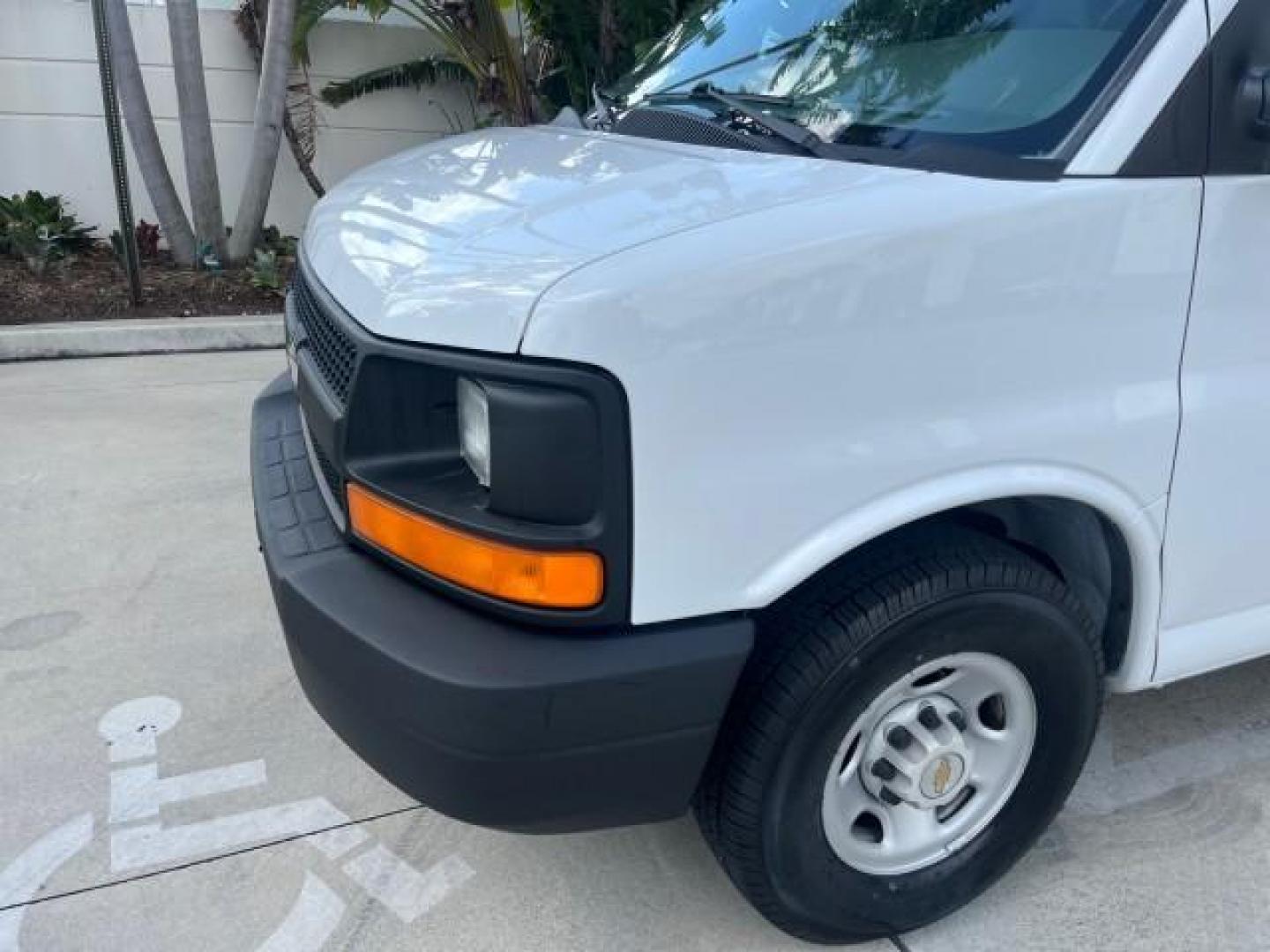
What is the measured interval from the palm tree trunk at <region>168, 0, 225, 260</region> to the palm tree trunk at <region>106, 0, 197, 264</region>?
122 millimetres

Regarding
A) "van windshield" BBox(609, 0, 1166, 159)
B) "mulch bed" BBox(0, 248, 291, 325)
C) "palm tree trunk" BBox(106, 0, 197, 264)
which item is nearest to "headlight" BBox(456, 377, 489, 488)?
"van windshield" BBox(609, 0, 1166, 159)

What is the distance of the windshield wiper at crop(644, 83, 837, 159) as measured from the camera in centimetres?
214

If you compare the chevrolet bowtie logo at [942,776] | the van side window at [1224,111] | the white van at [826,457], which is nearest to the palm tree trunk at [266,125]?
the white van at [826,457]

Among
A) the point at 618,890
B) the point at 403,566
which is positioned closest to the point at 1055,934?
the point at 618,890

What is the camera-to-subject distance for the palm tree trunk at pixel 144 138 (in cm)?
688

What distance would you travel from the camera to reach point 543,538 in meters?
1.67

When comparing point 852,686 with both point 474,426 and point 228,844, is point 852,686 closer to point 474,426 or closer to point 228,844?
point 474,426

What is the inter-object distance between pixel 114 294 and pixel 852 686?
672 cm

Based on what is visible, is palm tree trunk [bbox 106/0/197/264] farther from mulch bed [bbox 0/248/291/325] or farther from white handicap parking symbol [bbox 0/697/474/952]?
white handicap parking symbol [bbox 0/697/474/952]

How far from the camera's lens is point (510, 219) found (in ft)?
6.47

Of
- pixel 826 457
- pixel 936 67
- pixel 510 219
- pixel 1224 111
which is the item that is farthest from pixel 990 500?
pixel 510 219

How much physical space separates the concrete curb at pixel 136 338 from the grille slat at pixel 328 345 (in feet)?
14.8

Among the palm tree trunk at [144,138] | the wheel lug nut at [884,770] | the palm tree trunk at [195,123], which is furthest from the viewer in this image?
the palm tree trunk at [195,123]

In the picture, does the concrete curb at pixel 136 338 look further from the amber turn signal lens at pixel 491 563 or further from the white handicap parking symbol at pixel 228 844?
the amber turn signal lens at pixel 491 563
